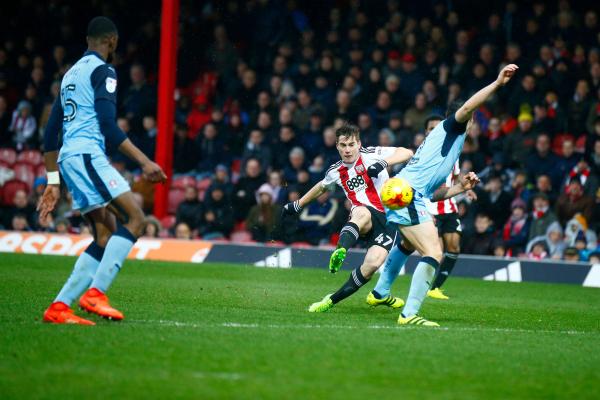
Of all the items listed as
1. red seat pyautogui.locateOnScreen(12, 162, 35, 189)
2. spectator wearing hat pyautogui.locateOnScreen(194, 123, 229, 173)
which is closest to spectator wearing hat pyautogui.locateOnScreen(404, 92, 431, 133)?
spectator wearing hat pyautogui.locateOnScreen(194, 123, 229, 173)

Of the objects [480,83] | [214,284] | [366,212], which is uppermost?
[480,83]

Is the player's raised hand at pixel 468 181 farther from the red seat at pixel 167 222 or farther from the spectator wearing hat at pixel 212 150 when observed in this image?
the spectator wearing hat at pixel 212 150

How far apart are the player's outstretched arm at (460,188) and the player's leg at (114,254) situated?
2.89 m

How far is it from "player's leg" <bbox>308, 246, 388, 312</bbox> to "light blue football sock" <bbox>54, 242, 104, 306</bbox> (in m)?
2.51

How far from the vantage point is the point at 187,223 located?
18.6m

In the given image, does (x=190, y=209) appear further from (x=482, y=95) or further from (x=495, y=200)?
(x=482, y=95)

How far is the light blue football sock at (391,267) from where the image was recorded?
9.61 meters

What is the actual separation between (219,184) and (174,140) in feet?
7.13

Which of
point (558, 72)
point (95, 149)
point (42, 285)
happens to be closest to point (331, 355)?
point (95, 149)

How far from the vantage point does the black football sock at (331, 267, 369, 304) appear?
31.9 ft

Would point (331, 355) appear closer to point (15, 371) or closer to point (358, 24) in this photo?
point (15, 371)

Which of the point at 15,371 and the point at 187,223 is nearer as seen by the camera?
the point at 15,371

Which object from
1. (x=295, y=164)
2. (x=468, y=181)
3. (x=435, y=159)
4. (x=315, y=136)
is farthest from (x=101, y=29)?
(x=315, y=136)

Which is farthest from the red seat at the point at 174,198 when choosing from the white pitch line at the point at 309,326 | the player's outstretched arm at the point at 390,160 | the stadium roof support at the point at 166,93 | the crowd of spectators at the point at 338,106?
the white pitch line at the point at 309,326
